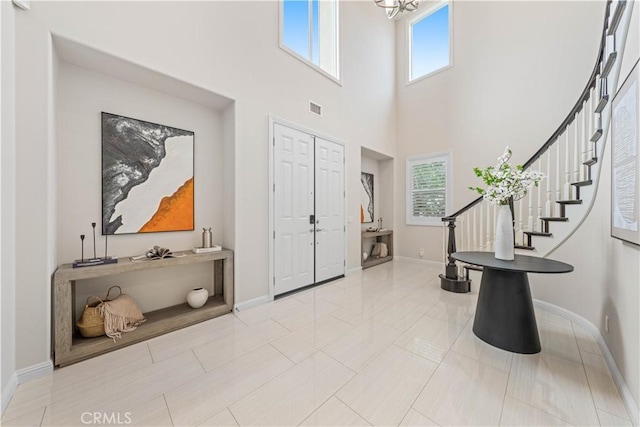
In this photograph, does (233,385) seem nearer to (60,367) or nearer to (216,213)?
(60,367)

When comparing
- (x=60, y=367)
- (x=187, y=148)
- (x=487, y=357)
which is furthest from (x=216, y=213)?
(x=487, y=357)

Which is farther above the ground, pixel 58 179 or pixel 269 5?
pixel 269 5

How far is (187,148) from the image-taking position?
2.92 m

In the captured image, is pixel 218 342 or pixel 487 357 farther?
pixel 218 342

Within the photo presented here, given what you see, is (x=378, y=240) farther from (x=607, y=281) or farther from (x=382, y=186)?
(x=607, y=281)

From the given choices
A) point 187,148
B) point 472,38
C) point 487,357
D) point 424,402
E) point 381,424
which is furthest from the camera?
point 472,38

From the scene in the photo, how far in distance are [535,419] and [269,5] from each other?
4986 millimetres

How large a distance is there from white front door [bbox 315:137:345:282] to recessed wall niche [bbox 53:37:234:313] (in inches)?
59.0

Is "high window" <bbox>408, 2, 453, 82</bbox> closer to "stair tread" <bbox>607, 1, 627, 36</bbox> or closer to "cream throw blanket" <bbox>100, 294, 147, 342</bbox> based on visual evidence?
"stair tread" <bbox>607, 1, 627, 36</bbox>

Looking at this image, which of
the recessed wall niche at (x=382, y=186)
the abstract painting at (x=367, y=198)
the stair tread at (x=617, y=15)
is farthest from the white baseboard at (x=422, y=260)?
the stair tread at (x=617, y=15)

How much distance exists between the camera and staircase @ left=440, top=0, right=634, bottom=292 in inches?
87.7

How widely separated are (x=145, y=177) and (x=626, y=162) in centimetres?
419

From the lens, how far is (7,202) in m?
1.60

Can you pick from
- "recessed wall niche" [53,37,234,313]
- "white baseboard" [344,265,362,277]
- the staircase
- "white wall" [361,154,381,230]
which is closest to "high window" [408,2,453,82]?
"white wall" [361,154,381,230]
